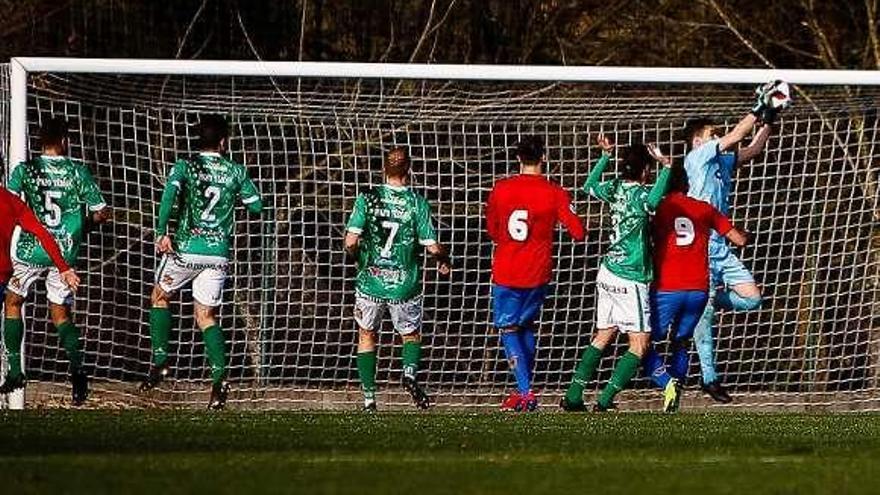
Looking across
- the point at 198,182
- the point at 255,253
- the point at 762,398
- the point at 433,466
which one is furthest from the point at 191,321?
the point at 433,466

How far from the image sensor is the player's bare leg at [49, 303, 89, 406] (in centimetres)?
1453

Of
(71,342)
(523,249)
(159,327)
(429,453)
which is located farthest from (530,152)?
(429,453)

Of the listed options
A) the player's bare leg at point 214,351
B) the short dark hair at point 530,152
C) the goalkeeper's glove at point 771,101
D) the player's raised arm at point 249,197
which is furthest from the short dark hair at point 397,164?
the goalkeeper's glove at point 771,101

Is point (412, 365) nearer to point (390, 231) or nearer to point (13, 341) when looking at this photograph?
point (390, 231)

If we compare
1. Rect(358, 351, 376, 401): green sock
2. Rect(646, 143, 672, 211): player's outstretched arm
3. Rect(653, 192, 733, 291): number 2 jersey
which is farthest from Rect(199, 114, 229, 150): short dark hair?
Rect(653, 192, 733, 291): number 2 jersey

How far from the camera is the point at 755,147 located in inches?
582

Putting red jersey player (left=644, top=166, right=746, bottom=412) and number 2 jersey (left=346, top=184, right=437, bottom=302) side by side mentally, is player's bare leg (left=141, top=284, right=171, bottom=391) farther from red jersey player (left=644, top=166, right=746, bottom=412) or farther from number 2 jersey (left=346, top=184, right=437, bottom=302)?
red jersey player (left=644, top=166, right=746, bottom=412)

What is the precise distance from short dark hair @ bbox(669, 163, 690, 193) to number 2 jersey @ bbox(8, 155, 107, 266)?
356cm

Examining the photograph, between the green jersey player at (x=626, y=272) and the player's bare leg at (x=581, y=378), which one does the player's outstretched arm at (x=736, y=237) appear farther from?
the player's bare leg at (x=581, y=378)

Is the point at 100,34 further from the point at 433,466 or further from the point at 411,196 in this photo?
the point at 433,466

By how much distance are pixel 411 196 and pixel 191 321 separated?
341 centimetres

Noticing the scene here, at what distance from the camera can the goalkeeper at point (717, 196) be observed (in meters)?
14.5

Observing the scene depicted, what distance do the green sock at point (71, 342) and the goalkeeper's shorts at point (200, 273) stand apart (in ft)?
2.35

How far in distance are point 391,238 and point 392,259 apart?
0.16 m
